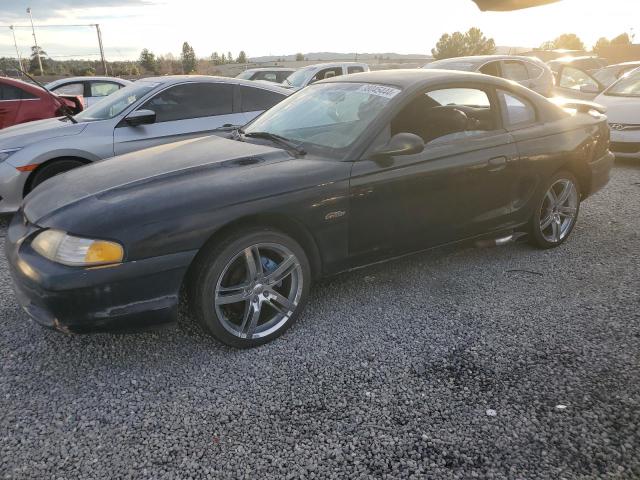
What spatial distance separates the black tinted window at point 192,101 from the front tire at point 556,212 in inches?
140

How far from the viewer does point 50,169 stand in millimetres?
4984

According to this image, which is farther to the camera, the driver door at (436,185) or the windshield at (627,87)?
the windshield at (627,87)

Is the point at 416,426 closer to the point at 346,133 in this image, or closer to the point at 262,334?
the point at 262,334

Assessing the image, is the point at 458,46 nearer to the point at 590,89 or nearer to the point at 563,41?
the point at 563,41

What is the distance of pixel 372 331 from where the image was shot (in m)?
3.10

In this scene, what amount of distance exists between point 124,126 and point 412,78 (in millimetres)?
3221

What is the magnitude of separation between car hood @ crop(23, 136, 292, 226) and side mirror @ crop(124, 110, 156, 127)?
5.86 feet

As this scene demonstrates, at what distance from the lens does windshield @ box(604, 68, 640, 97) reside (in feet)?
26.8

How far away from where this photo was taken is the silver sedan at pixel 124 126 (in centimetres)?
488

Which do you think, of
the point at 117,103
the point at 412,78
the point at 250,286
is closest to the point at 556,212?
the point at 412,78

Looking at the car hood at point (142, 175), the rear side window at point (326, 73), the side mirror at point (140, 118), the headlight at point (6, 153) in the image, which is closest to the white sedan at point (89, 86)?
the rear side window at point (326, 73)

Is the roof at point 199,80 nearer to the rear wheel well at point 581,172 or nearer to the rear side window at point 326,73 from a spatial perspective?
the rear wheel well at point 581,172

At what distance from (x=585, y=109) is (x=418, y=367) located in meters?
3.33

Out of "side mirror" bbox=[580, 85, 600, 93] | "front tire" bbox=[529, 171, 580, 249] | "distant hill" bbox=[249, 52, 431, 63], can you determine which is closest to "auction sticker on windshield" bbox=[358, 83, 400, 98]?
"front tire" bbox=[529, 171, 580, 249]
